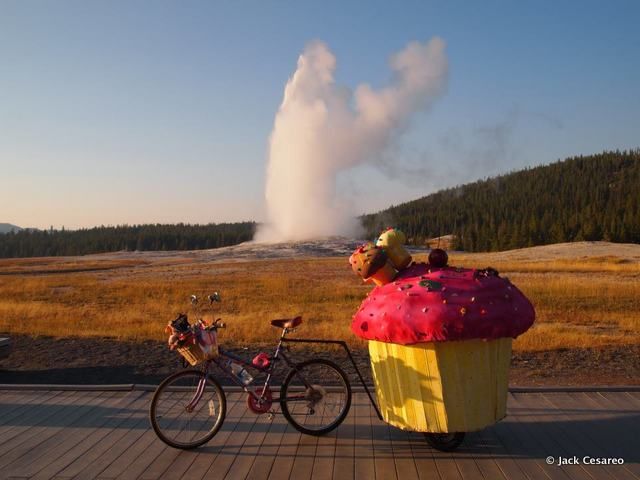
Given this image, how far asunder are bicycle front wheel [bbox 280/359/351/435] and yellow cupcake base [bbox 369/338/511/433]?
81 centimetres

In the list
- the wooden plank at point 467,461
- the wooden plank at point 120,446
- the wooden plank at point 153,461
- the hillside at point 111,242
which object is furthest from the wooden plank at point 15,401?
the hillside at point 111,242

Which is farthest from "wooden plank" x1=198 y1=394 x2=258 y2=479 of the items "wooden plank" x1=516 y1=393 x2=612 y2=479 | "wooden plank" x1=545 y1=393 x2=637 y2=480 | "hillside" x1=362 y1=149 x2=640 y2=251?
"hillside" x1=362 y1=149 x2=640 y2=251

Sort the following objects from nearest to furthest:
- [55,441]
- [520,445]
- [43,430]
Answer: [520,445] < [55,441] < [43,430]

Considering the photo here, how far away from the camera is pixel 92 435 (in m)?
5.80

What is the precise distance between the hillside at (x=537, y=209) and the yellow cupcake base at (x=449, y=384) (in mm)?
86811

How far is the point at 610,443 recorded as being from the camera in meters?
5.41

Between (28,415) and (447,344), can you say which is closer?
(447,344)

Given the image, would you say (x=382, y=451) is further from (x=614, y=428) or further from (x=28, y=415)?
(x=28, y=415)

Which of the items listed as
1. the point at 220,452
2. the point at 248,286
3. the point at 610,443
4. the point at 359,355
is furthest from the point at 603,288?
the point at 220,452

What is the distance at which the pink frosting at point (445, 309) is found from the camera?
16.0ft

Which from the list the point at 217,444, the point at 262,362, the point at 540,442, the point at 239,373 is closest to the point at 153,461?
the point at 217,444

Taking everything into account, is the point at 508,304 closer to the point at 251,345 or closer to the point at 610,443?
the point at 610,443

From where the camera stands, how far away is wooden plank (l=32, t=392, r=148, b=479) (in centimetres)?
504

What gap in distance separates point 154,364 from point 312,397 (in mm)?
5774
